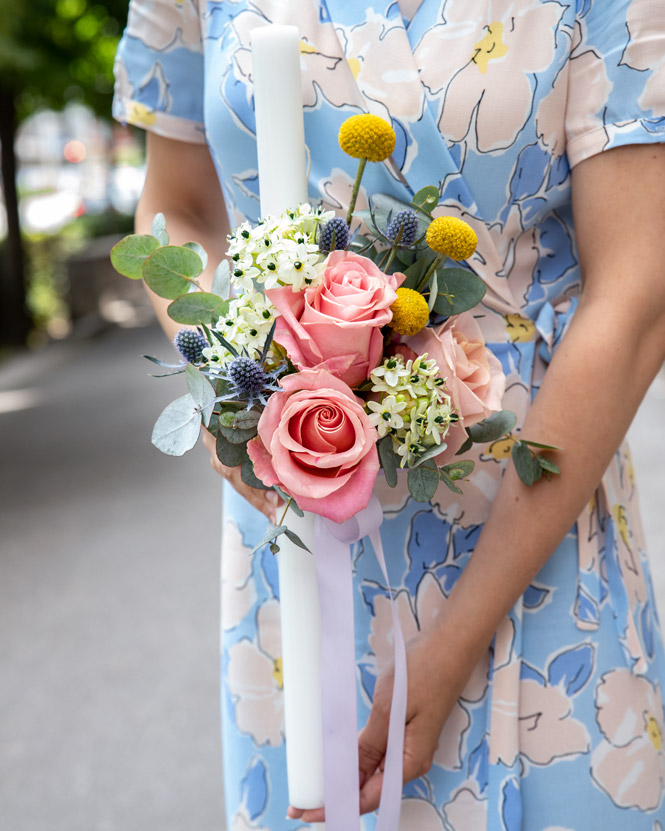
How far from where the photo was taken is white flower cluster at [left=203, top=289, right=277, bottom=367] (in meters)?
0.91

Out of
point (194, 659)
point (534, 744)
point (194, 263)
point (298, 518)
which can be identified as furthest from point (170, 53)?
point (194, 659)

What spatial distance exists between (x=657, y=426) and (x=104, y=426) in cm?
365

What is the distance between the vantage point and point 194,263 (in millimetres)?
979

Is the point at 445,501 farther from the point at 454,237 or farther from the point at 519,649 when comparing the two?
the point at 454,237

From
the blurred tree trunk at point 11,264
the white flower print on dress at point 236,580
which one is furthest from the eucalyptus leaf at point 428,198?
the blurred tree trunk at point 11,264

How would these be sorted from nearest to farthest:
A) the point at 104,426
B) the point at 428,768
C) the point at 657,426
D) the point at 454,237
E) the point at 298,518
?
the point at 454,237 → the point at 298,518 → the point at 428,768 → the point at 657,426 → the point at 104,426

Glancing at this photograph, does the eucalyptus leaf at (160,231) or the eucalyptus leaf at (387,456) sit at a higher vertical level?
the eucalyptus leaf at (160,231)

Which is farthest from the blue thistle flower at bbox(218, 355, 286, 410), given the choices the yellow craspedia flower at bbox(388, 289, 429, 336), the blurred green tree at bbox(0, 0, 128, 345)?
the blurred green tree at bbox(0, 0, 128, 345)

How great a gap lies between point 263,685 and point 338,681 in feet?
1.27

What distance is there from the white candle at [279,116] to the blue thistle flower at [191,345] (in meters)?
0.15

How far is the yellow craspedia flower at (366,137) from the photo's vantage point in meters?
0.89

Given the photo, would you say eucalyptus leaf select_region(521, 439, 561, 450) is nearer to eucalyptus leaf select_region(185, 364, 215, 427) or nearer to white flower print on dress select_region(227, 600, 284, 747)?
eucalyptus leaf select_region(185, 364, 215, 427)

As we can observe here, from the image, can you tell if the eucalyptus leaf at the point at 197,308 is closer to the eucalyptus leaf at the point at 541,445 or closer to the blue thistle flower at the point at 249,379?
the blue thistle flower at the point at 249,379

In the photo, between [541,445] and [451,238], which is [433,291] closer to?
[451,238]
